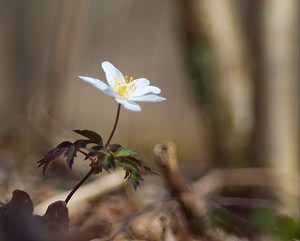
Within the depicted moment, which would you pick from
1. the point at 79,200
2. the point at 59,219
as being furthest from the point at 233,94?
the point at 59,219

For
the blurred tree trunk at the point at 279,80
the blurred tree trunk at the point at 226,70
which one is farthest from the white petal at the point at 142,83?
the blurred tree trunk at the point at 226,70

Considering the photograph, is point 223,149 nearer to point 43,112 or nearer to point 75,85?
point 43,112

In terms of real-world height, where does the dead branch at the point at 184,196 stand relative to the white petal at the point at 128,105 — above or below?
below

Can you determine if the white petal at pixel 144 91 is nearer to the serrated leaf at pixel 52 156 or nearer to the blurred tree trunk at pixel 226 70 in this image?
the serrated leaf at pixel 52 156

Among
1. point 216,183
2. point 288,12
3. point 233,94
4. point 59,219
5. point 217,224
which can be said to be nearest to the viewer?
point 59,219

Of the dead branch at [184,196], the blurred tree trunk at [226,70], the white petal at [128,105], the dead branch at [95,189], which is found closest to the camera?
the white petal at [128,105]

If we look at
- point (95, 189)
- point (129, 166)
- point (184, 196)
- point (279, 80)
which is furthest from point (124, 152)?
point (279, 80)

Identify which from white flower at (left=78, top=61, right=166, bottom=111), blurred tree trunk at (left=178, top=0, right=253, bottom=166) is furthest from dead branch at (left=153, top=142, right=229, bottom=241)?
blurred tree trunk at (left=178, top=0, right=253, bottom=166)

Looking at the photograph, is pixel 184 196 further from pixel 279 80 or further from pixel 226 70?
pixel 226 70
